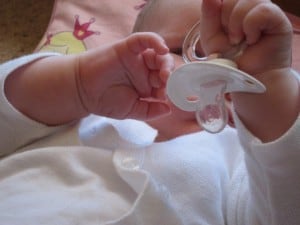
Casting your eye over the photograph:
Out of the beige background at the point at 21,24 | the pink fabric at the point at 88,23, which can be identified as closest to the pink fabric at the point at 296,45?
the pink fabric at the point at 88,23

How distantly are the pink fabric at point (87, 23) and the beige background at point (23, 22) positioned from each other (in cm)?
10

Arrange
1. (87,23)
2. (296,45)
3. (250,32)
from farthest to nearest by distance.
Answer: (87,23), (296,45), (250,32)

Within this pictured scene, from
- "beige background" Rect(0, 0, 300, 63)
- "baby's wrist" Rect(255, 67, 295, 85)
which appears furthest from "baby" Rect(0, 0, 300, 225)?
"beige background" Rect(0, 0, 300, 63)

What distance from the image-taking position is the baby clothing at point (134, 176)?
49 centimetres

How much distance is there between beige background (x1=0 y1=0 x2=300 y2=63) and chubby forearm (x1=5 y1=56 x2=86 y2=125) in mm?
382

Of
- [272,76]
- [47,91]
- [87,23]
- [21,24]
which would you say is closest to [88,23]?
[87,23]

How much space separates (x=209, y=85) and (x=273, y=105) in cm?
6

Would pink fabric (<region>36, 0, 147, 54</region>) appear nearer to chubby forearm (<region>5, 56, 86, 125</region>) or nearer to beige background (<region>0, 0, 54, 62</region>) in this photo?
beige background (<region>0, 0, 54, 62</region>)

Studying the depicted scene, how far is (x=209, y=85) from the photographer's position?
446 millimetres

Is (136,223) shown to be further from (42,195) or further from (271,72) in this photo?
(271,72)

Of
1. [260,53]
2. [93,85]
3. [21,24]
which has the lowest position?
[21,24]

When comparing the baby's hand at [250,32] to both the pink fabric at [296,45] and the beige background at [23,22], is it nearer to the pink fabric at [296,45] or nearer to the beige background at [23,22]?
the pink fabric at [296,45]

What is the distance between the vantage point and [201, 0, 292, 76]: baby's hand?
0.40m

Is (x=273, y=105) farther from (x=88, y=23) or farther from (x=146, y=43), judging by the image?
(x=88, y=23)
